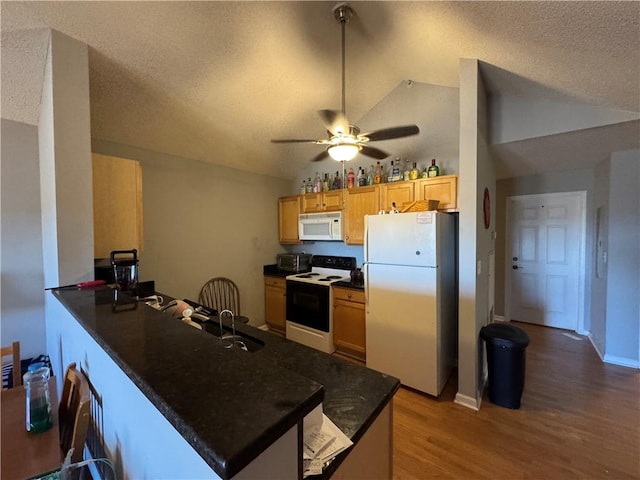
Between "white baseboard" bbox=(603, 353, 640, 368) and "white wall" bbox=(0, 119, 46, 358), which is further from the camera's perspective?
"white baseboard" bbox=(603, 353, 640, 368)

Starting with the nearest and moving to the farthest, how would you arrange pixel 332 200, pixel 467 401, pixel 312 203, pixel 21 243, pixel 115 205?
1. pixel 115 205
2. pixel 21 243
3. pixel 467 401
4. pixel 332 200
5. pixel 312 203

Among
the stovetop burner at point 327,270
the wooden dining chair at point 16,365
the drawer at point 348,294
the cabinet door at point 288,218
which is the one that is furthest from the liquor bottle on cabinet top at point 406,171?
the wooden dining chair at point 16,365

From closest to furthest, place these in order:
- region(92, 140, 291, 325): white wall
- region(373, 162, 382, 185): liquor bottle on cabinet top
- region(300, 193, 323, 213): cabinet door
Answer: region(92, 140, 291, 325): white wall → region(373, 162, 382, 185): liquor bottle on cabinet top → region(300, 193, 323, 213): cabinet door

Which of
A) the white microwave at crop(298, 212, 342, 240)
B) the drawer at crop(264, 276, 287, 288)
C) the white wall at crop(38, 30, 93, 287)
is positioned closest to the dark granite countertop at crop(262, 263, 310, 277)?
the drawer at crop(264, 276, 287, 288)

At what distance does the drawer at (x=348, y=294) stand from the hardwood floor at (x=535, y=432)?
97 cm

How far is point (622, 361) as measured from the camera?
2.95 m

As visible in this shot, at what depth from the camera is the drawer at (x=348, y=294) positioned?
10.1 feet

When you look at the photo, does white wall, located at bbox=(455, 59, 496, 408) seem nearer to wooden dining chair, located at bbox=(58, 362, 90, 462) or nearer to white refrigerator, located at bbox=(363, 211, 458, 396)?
white refrigerator, located at bbox=(363, 211, 458, 396)

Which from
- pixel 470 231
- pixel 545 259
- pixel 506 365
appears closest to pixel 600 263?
pixel 545 259

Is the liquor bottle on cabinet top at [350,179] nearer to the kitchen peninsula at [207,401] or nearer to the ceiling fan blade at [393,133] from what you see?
the ceiling fan blade at [393,133]

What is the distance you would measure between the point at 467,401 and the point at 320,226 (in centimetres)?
248

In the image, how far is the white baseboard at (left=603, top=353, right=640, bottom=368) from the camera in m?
2.89

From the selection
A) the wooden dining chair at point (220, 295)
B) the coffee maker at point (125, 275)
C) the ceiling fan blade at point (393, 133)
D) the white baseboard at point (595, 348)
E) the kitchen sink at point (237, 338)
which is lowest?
the white baseboard at point (595, 348)

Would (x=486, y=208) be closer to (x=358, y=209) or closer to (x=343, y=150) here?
(x=358, y=209)
